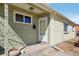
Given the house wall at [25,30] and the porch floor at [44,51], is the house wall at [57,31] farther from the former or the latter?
the porch floor at [44,51]

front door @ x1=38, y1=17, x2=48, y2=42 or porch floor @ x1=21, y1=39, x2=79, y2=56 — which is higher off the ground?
front door @ x1=38, y1=17, x2=48, y2=42

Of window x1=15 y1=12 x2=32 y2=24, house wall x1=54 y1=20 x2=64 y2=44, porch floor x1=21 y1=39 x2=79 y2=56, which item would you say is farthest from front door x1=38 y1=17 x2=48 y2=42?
porch floor x1=21 y1=39 x2=79 y2=56

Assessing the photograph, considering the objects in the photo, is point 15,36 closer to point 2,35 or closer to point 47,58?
point 2,35

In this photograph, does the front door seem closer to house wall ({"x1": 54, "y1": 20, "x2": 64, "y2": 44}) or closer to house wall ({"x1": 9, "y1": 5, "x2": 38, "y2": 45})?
house wall ({"x1": 9, "y1": 5, "x2": 38, "y2": 45})

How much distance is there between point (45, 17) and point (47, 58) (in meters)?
4.95

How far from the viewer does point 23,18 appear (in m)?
8.24

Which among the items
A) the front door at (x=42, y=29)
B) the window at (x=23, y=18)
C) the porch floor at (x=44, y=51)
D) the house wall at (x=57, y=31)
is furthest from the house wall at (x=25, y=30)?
the house wall at (x=57, y=31)

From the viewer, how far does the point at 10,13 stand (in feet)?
23.0

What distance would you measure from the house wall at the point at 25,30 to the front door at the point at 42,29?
41 cm

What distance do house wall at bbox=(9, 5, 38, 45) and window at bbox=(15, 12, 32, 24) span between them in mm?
279

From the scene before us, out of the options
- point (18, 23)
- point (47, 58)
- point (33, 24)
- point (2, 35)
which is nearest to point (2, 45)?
point (2, 35)

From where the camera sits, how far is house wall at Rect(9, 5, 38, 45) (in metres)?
7.14

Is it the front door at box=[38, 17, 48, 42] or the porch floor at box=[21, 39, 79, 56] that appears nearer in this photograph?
the porch floor at box=[21, 39, 79, 56]

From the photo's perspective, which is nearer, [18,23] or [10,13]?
[10,13]
